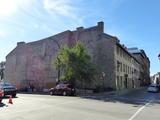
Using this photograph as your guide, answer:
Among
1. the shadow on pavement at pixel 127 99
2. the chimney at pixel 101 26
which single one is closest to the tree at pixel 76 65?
the chimney at pixel 101 26

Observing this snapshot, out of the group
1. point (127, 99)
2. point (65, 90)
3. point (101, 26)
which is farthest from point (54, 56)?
point (127, 99)

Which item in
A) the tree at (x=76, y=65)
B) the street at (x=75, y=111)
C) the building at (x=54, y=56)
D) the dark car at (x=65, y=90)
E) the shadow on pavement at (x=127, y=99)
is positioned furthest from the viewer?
the building at (x=54, y=56)

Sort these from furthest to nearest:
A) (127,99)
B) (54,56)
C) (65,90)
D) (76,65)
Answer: (54,56)
(76,65)
(65,90)
(127,99)

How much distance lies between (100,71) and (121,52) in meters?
9.97

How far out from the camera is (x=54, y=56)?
183 ft

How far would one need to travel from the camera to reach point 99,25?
50000 millimetres

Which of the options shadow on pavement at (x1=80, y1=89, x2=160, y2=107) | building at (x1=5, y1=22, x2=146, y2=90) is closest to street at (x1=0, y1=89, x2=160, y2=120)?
shadow on pavement at (x1=80, y1=89, x2=160, y2=107)

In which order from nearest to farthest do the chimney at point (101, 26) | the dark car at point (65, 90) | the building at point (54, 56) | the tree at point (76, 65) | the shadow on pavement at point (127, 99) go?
the shadow on pavement at point (127, 99)
the dark car at point (65, 90)
the tree at point (76, 65)
the building at point (54, 56)
the chimney at point (101, 26)

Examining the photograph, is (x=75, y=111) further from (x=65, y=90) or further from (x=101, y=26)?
(x=101, y=26)

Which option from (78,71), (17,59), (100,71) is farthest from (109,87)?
(17,59)

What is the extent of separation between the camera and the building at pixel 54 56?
48.8m

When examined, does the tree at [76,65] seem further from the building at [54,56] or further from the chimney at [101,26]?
the chimney at [101,26]

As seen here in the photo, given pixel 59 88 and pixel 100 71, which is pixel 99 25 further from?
pixel 59 88

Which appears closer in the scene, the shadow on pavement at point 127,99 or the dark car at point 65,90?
the shadow on pavement at point 127,99
